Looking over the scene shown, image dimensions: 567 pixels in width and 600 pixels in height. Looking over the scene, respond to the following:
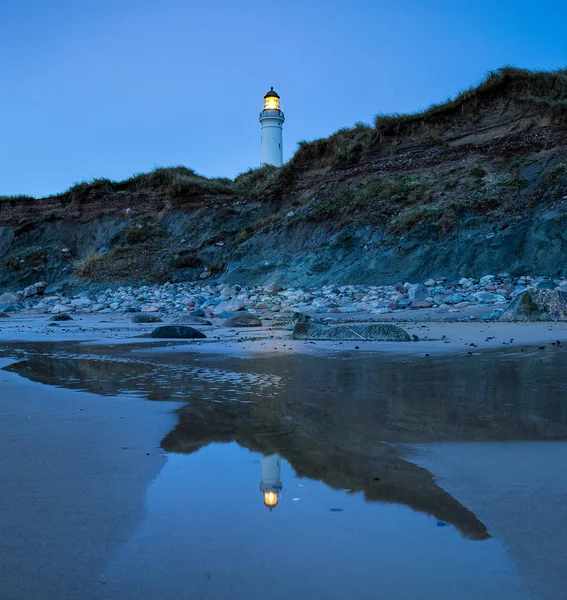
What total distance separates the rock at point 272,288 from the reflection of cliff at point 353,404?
10.4 meters

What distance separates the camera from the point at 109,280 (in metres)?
20.6

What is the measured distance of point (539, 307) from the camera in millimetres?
8266

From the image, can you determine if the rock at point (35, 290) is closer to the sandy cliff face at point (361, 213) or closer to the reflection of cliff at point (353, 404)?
the sandy cliff face at point (361, 213)

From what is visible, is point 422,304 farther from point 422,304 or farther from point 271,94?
point 271,94

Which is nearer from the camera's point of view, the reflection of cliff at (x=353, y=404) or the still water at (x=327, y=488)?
the still water at (x=327, y=488)

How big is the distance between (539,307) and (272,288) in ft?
27.4

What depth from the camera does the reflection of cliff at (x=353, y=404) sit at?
192cm

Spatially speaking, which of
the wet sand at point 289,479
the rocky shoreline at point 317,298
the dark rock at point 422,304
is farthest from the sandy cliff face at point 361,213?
the wet sand at point 289,479

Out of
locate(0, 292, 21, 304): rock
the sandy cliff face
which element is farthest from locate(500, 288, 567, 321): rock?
locate(0, 292, 21, 304): rock

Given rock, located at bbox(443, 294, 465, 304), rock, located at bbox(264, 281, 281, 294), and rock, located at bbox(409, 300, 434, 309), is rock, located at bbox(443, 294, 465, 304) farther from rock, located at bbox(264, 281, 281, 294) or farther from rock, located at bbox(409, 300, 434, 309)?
rock, located at bbox(264, 281, 281, 294)

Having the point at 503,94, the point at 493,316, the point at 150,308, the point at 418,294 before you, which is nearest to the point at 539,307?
the point at 493,316

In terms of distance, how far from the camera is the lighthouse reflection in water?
1.64m

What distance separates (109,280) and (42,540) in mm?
20174

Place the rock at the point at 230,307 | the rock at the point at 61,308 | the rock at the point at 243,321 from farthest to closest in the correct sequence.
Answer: the rock at the point at 61,308 < the rock at the point at 230,307 < the rock at the point at 243,321
